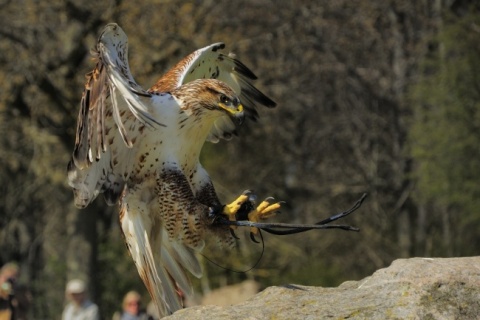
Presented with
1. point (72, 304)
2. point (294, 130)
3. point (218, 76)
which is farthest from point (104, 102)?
point (294, 130)

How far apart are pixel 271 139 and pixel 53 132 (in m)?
8.08

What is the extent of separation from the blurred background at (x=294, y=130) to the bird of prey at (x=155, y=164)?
7041mm

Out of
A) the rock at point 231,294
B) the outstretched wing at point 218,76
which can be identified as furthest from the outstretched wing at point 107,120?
the rock at point 231,294

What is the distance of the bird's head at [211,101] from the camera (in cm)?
895

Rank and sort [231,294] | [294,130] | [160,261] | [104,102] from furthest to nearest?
[294,130]
[231,294]
[160,261]
[104,102]

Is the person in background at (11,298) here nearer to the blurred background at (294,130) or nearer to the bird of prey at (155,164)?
the bird of prey at (155,164)

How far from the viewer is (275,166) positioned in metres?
25.7

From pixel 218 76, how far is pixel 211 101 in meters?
1.71

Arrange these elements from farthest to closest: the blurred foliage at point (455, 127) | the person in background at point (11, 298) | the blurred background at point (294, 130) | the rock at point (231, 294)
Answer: the blurred foliage at point (455, 127) → the blurred background at point (294, 130) → the rock at point (231, 294) → the person in background at point (11, 298)

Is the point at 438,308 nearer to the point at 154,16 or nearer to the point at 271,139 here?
the point at 154,16

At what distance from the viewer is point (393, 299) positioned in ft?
22.9

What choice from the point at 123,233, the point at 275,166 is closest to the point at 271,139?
the point at 275,166

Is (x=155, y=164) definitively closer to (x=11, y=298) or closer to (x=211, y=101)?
(x=211, y=101)

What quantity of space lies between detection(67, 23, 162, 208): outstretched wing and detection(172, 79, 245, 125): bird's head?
26cm
